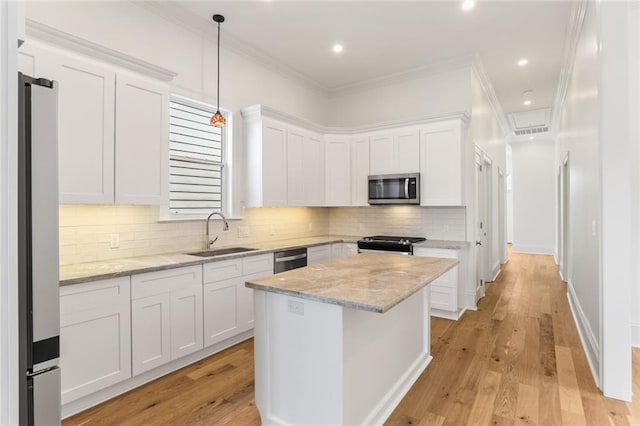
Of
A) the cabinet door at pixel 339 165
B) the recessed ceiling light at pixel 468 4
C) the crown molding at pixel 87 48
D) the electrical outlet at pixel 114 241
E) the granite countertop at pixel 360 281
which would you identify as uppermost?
the recessed ceiling light at pixel 468 4

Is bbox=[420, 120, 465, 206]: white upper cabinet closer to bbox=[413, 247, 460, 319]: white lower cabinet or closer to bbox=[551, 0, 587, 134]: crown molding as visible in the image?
bbox=[413, 247, 460, 319]: white lower cabinet

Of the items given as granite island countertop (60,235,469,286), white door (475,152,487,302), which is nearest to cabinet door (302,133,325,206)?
granite island countertop (60,235,469,286)

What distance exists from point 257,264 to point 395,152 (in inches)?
95.2

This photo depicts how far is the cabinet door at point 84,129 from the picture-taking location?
233cm

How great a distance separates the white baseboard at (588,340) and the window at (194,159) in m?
3.83

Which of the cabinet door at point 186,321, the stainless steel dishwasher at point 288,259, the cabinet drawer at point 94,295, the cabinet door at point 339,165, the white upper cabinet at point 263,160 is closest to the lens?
the cabinet drawer at point 94,295

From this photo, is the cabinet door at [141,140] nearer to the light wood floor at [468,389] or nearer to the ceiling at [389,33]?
the ceiling at [389,33]

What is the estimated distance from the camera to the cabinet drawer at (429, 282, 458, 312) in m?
4.12

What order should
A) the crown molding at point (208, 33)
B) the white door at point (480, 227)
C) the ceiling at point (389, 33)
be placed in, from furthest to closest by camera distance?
the white door at point (480, 227) < the ceiling at point (389, 33) < the crown molding at point (208, 33)

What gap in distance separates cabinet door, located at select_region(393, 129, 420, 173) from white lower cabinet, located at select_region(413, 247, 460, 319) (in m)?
1.10

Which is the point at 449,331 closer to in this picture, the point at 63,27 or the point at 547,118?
the point at 63,27

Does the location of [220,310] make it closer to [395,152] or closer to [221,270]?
[221,270]

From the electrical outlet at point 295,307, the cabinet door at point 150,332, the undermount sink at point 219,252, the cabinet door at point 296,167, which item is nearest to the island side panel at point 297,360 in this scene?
the electrical outlet at point 295,307

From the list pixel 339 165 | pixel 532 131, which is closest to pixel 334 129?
pixel 339 165
